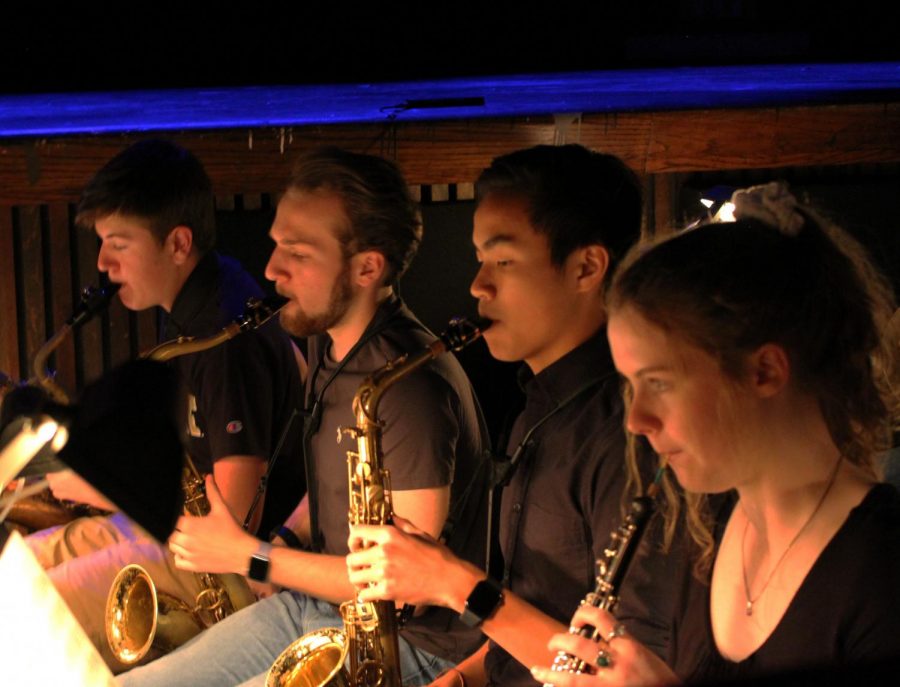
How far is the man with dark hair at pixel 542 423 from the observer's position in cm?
242

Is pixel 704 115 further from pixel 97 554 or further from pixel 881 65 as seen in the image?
pixel 97 554

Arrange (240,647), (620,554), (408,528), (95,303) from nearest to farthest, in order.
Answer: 1. (620,554)
2. (408,528)
3. (240,647)
4. (95,303)

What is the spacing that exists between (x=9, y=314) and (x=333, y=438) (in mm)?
2522

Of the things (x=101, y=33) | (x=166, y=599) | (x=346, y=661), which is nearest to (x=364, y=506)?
(x=346, y=661)

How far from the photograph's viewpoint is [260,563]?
10.3 feet

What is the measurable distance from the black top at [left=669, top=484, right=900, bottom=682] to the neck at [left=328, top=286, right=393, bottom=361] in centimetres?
183

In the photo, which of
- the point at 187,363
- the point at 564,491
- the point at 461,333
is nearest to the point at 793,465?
the point at 564,491

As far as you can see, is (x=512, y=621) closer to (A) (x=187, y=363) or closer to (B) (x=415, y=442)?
(B) (x=415, y=442)

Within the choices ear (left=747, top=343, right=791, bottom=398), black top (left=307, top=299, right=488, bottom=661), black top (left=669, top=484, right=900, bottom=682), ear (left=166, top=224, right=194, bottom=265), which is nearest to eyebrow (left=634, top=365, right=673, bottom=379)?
ear (left=747, top=343, right=791, bottom=398)

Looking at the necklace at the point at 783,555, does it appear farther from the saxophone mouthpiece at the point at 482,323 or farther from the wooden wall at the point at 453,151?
the wooden wall at the point at 453,151

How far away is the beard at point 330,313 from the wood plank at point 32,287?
2.20 m

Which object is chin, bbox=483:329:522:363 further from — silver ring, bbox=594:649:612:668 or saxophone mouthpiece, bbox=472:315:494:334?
silver ring, bbox=594:649:612:668

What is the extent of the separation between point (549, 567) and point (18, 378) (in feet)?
11.2

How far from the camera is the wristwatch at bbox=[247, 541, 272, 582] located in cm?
314
